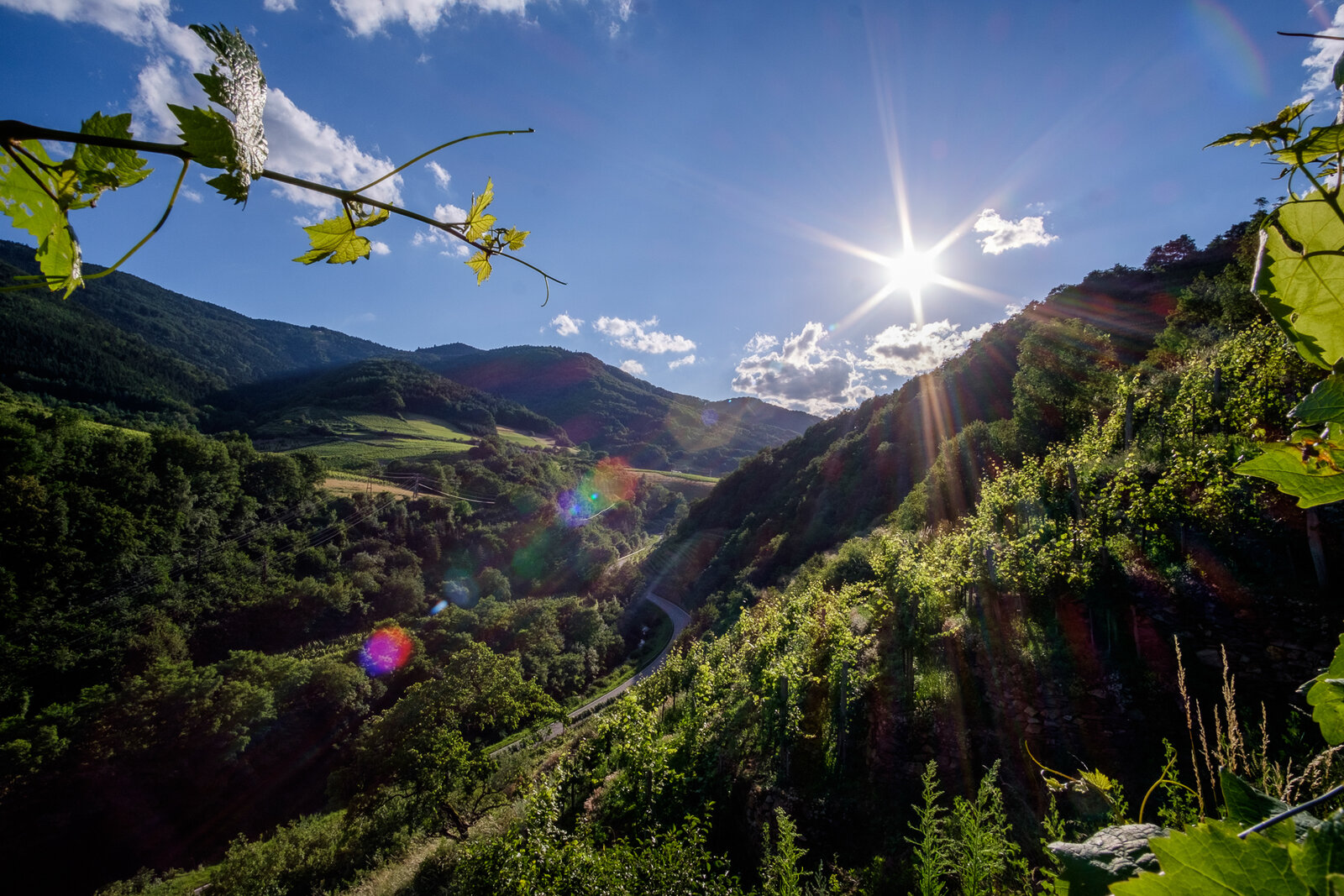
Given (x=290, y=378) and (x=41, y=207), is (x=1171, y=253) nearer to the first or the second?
(x=41, y=207)

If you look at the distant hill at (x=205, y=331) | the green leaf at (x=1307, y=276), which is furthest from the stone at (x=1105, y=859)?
the distant hill at (x=205, y=331)

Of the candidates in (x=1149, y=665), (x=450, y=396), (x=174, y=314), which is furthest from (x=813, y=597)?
(x=174, y=314)

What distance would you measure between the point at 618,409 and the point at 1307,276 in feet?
429

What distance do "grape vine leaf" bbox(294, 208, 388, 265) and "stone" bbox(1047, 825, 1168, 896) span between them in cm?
113

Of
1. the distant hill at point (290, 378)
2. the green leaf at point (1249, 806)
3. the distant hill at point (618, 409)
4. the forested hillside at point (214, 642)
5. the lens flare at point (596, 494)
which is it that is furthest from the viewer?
the distant hill at point (618, 409)

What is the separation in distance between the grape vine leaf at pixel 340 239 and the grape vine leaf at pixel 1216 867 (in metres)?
1.10

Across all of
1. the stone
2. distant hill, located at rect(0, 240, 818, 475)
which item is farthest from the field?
the stone

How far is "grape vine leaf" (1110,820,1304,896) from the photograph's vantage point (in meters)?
0.35

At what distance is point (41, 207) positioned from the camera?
585 mm

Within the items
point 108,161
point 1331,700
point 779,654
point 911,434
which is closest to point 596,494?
point 911,434

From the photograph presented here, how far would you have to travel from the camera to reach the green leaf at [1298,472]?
1.55 feet

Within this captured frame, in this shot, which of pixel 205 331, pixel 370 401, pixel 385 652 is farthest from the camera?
pixel 205 331

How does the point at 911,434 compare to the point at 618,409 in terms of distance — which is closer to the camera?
the point at 911,434

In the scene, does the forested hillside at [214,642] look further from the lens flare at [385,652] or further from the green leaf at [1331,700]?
the green leaf at [1331,700]
